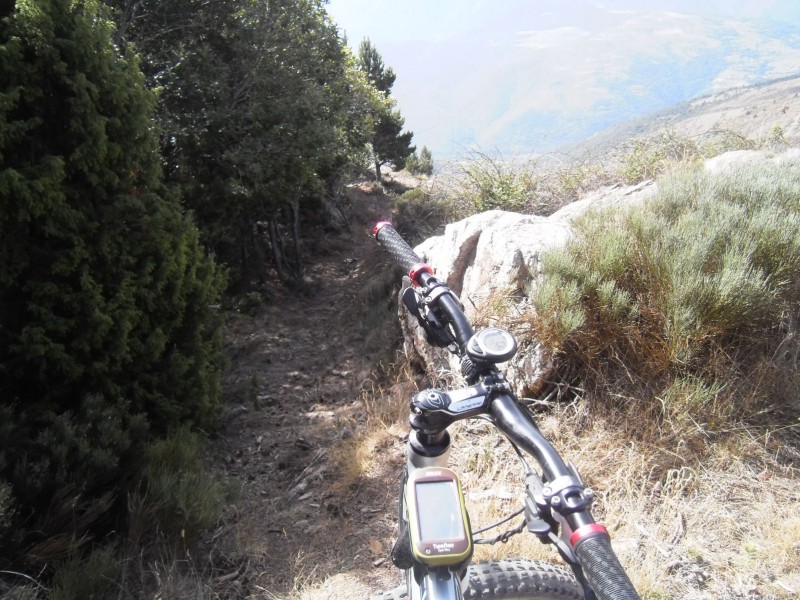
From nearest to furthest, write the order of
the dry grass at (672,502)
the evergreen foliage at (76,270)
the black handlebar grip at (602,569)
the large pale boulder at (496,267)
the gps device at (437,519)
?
the black handlebar grip at (602,569)
the gps device at (437,519)
the dry grass at (672,502)
the evergreen foliage at (76,270)
the large pale boulder at (496,267)

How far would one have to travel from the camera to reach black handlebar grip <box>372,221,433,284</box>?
1.78m

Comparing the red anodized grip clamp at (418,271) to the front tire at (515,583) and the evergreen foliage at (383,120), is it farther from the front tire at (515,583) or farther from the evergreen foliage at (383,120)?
the evergreen foliage at (383,120)

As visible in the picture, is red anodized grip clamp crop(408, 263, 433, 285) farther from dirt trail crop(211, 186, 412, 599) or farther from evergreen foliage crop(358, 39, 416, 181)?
evergreen foliage crop(358, 39, 416, 181)

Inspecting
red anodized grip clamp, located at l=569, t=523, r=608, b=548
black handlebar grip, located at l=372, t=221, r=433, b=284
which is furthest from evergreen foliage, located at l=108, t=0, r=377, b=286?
red anodized grip clamp, located at l=569, t=523, r=608, b=548

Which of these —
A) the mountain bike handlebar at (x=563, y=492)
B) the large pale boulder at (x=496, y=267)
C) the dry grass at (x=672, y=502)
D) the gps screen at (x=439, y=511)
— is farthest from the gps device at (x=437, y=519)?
the large pale boulder at (x=496, y=267)

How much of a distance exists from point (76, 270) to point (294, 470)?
7.11 ft

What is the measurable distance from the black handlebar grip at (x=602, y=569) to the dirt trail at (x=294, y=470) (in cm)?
231

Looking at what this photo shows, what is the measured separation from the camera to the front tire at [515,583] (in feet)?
4.97

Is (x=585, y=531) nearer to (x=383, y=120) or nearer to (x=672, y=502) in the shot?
(x=672, y=502)

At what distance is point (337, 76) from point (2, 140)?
8500mm

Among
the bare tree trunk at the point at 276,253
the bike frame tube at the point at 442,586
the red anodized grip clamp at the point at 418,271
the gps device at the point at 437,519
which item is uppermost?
the red anodized grip clamp at the point at 418,271

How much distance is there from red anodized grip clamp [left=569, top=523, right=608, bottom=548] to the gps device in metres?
0.20

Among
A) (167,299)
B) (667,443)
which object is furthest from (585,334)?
(167,299)

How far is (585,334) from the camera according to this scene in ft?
11.2
